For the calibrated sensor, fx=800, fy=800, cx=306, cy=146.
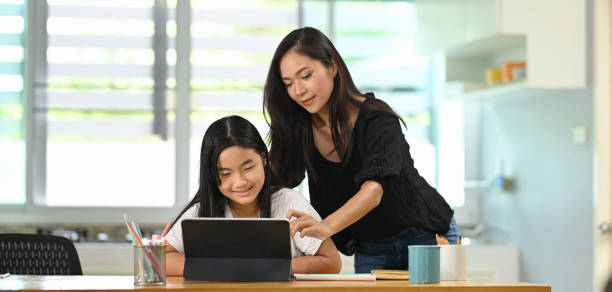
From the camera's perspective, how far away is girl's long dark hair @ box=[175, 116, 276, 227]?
1938 mm

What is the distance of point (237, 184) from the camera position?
1.92 metres

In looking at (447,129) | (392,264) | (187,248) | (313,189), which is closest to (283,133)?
(313,189)

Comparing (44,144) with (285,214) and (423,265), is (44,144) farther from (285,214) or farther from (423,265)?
(423,265)

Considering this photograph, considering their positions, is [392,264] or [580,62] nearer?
[392,264]

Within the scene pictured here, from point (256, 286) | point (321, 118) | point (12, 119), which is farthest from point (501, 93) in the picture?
point (256, 286)

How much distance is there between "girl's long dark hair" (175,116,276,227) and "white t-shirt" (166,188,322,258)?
3 cm

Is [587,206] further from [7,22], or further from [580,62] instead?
[7,22]

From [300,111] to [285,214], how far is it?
284 millimetres

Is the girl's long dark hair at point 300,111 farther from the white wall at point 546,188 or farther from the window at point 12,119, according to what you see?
the window at point 12,119

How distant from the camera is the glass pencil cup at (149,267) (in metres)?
1.50

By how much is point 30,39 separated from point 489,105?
99.2 inches

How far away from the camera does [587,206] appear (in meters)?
3.51

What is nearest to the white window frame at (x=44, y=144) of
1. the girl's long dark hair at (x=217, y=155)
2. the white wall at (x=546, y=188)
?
the white wall at (x=546, y=188)

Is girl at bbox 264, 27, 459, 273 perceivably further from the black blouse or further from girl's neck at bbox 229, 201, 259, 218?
girl's neck at bbox 229, 201, 259, 218
